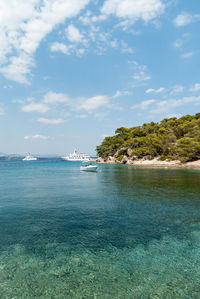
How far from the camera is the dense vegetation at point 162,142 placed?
76.8m

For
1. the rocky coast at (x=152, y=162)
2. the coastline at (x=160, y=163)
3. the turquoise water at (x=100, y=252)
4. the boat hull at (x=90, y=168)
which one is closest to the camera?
the turquoise water at (x=100, y=252)

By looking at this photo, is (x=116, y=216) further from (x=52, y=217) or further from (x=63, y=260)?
(x=63, y=260)

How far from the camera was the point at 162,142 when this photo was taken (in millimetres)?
97188

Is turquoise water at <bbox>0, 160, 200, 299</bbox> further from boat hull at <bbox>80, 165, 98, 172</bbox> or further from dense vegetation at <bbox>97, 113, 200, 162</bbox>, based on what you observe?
dense vegetation at <bbox>97, 113, 200, 162</bbox>

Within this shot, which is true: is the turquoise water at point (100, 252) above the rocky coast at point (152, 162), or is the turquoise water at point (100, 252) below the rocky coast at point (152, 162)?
below

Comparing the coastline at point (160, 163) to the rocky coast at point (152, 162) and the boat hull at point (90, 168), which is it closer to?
the rocky coast at point (152, 162)

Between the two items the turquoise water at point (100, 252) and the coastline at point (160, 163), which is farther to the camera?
the coastline at point (160, 163)

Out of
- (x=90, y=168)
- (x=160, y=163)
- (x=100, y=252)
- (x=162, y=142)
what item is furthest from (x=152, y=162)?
(x=100, y=252)

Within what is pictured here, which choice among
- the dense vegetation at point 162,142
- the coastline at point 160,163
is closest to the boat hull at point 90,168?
the coastline at point 160,163

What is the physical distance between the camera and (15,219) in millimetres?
17469

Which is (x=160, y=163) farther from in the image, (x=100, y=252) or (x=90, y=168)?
(x=100, y=252)

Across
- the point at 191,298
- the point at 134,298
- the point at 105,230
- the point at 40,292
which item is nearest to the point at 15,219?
the point at 105,230

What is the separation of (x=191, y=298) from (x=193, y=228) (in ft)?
27.6

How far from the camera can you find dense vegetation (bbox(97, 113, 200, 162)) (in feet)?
252
